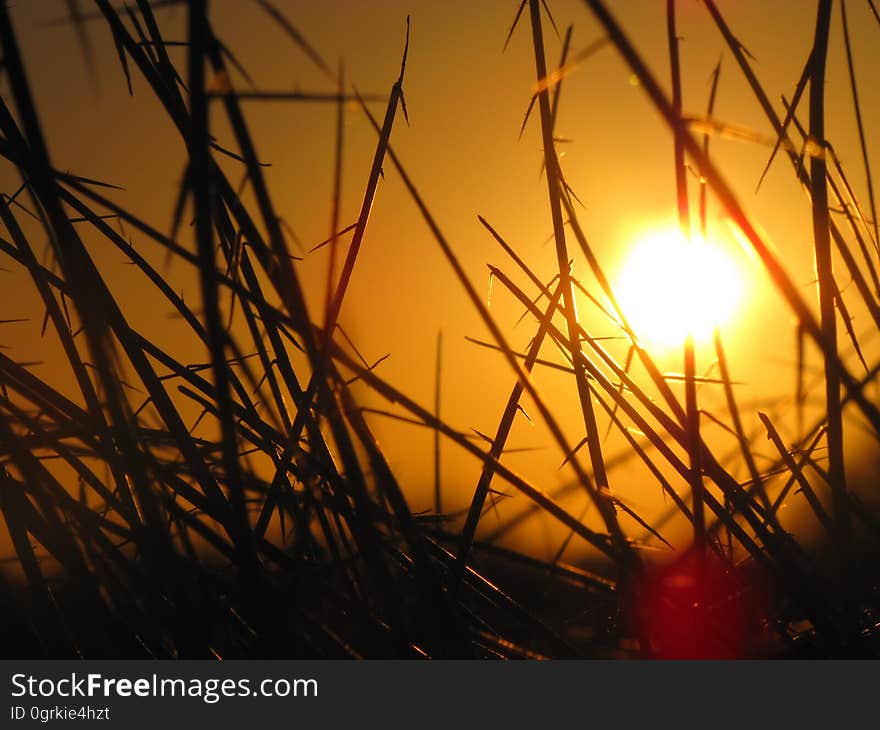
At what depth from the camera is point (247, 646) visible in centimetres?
96

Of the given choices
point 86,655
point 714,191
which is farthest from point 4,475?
point 714,191

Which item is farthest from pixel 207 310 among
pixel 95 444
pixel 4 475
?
pixel 4 475

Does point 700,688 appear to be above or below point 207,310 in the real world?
below

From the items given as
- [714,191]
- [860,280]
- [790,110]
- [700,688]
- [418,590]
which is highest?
[790,110]

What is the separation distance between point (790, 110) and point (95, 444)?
853mm

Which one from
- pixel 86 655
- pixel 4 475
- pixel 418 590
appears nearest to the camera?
pixel 418 590

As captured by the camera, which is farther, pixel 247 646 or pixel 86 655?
pixel 86 655

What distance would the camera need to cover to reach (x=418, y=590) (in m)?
0.81

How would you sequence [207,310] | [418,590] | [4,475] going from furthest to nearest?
[4,475] < [418,590] < [207,310]

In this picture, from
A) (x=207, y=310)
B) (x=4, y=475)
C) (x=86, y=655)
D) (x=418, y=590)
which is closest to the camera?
(x=207, y=310)

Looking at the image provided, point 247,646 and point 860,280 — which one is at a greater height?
point 860,280

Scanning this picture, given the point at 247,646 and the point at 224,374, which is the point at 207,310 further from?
the point at 247,646

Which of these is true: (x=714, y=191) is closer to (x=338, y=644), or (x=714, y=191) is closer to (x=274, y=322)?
(x=274, y=322)

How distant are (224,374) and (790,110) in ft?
2.22
